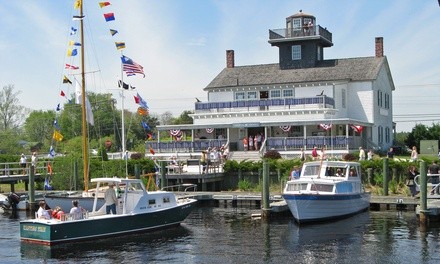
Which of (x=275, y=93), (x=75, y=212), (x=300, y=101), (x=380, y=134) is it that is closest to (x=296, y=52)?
(x=275, y=93)

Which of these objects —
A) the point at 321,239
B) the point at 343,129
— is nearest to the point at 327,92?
the point at 343,129

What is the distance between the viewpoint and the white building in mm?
52562

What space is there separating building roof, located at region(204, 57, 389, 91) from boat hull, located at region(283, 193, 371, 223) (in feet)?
81.6

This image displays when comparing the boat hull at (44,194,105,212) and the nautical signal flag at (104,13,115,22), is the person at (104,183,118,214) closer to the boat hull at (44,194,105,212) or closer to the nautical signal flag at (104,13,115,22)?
the boat hull at (44,194,105,212)

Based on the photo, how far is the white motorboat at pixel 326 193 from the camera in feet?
101

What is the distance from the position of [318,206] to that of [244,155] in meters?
20.4

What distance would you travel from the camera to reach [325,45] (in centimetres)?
6281

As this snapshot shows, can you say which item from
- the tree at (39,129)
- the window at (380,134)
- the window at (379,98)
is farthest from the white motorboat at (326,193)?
the tree at (39,129)

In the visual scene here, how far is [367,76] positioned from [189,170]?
20.8 m

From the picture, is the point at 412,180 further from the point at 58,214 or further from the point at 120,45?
the point at 58,214

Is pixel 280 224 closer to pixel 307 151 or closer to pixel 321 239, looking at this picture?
pixel 321 239

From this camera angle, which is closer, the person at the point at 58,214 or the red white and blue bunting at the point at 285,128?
the person at the point at 58,214

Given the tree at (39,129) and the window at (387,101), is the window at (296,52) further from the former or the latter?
the tree at (39,129)

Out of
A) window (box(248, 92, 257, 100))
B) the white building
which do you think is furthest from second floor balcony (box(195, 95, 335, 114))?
window (box(248, 92, 257, 100))
